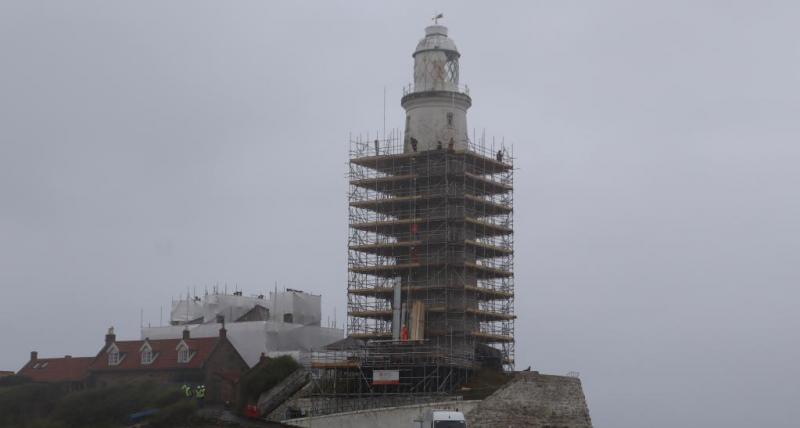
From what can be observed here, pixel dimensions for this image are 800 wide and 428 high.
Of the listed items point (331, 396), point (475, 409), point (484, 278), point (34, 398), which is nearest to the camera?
point (475, 409)

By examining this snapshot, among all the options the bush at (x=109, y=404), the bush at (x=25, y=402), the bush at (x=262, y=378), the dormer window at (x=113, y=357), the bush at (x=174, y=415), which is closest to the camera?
the bush at (x=174, y=415)

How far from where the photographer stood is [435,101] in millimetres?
122562

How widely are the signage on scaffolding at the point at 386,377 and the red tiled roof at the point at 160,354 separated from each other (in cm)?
1797

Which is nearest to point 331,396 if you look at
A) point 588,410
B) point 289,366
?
point 289,366

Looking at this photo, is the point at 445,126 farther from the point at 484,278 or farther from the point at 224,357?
the point at 224,357

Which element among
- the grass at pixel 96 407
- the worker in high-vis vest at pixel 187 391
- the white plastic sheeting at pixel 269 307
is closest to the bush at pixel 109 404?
the grass at pixel 96 407

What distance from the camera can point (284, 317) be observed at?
423 ft

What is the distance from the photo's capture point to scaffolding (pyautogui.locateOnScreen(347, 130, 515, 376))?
383 ft

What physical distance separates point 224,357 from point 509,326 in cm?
2687

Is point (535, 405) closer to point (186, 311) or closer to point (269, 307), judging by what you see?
point (269, 307)

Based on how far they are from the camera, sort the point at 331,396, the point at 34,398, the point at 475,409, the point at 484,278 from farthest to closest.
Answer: the point at 484,278 → the point at 34,398 → the point at 331,396 → the point at 475,409

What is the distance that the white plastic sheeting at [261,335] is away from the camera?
12275 cm

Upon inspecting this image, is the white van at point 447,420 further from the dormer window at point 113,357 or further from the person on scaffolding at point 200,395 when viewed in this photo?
the dormer window at point 113,357

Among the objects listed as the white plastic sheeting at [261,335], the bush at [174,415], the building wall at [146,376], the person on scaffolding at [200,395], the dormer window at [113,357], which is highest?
the white plastic sheeting at [261,335]
